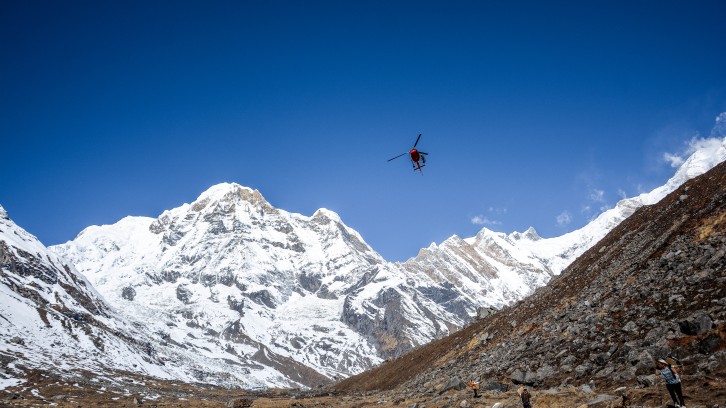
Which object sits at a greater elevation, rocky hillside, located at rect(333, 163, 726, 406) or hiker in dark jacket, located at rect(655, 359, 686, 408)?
rocky hillside, located at rect(333, 163, 726, 406)

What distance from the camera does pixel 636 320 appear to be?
29.4 m

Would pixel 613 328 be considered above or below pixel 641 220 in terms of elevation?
below

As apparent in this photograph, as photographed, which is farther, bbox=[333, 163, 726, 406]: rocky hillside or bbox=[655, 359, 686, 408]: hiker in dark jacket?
bbox=[333, 163, 726, 406]: rocky hillside

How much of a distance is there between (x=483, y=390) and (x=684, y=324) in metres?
12.6

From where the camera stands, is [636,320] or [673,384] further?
[636,320]

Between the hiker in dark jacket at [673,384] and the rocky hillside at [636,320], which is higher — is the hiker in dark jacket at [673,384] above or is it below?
below

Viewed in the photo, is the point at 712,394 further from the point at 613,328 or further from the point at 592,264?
the point at 592,264

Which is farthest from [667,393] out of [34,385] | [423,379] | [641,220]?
[34,385]

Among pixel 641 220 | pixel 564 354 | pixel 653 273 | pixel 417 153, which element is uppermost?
pixel 417 153

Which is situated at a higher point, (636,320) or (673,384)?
(636,320)

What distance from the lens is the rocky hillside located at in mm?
23906

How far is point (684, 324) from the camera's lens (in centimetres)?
2491

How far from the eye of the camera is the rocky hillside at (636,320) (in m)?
23.9

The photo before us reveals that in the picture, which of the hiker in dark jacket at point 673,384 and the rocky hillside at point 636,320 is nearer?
the hiker in dark jacket at point 673,384
